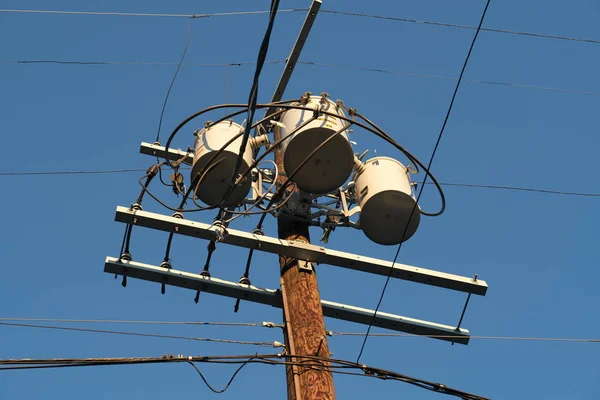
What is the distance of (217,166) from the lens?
25.9ft

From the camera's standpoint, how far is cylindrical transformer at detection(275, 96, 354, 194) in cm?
766

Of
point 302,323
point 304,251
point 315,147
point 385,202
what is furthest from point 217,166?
point 302,323

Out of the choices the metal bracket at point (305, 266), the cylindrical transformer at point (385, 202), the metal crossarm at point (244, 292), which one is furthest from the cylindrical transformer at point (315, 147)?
the metal crossarm at point (244, 292)

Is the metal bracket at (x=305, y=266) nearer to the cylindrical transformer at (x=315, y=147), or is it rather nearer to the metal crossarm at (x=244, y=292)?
the metal crossarm at (x=244, y=292)

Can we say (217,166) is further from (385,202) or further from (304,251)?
(385,202)

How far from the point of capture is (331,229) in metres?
8.43

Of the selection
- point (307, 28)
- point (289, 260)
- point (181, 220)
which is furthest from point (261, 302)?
point (307, 28)

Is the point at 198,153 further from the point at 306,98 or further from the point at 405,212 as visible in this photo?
the point at 405,212

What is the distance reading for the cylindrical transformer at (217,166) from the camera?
7.88m

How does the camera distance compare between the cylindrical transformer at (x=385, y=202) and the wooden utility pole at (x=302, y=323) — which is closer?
the wooden utility pole at (x=302, y=323)

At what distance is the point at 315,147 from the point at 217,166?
2.66 feet

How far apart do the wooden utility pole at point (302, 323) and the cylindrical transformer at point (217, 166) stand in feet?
1.49

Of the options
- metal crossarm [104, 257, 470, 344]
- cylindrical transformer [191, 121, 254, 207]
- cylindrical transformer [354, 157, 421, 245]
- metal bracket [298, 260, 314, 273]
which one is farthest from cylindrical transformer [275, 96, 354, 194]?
metal crossarm [104, 257, 470, 344]

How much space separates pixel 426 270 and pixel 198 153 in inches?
81.2
